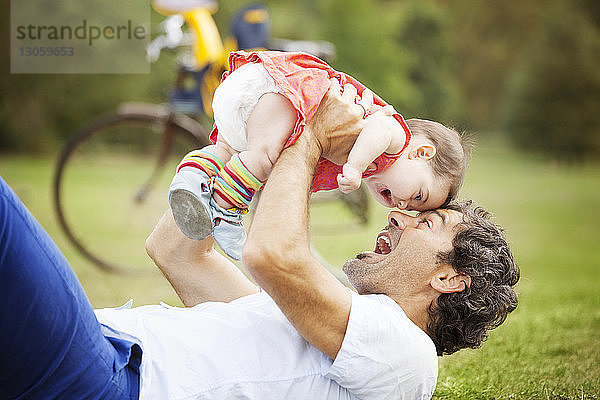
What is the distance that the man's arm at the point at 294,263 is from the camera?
1415 mm

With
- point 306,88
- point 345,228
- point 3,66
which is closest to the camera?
point 306,88

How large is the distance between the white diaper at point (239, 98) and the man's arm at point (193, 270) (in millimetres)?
313

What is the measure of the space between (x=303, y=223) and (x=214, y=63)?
309 centimetres

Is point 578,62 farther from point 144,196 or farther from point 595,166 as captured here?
point 144,196

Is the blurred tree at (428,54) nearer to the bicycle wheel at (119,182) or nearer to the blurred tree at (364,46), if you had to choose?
the blurred tree at (364,46)

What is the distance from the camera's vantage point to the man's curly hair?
1.67 metres

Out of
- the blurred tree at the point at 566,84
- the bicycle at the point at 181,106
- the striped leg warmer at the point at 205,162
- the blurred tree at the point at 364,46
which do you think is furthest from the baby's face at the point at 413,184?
the blurred tree at the point at 566,84

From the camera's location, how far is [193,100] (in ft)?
14.6

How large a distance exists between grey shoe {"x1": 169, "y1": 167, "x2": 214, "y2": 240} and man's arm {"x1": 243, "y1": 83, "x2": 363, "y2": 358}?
17cm

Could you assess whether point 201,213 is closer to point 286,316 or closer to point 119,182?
point 286,316

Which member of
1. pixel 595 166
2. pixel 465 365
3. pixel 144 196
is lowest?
pixel 595 166

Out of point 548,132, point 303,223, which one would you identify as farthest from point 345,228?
point 548,132

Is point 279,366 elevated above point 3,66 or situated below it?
above

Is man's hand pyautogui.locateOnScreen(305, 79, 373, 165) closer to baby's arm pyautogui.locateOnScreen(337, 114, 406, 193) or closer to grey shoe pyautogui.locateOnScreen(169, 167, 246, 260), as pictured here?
baby's arm pyautogui.locateOnScreen(337, 114, 406, 193)
